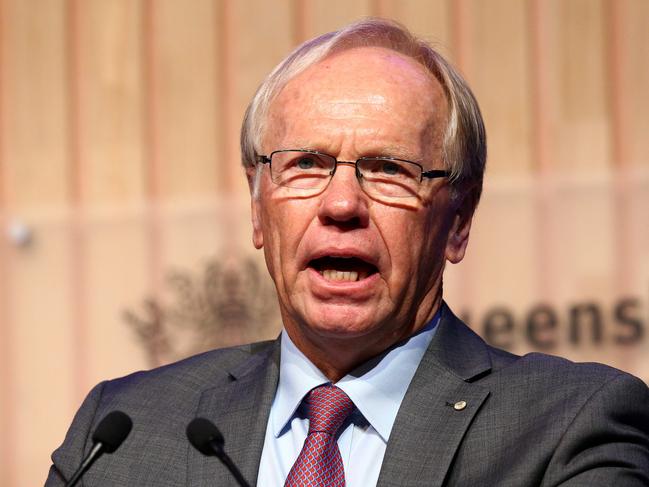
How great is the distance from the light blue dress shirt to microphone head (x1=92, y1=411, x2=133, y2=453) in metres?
0.28

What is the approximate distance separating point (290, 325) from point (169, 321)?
2.64 metres

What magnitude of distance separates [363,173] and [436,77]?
0.25m

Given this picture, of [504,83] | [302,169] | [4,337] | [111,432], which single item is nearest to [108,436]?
[111,432]

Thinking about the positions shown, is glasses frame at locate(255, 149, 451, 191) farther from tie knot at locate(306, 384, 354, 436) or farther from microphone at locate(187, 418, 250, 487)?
microphone at locate(187, 418, 250, 487)

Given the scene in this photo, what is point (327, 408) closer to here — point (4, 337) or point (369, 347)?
point (369, 347)

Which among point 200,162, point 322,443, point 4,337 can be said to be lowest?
point 4,337

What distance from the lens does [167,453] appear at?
6.00 feet

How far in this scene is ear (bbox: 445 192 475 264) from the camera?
1.92m

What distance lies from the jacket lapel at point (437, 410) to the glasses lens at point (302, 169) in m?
0.34

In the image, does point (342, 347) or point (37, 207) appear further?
point (37, 207)

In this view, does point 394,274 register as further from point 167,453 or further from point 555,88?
point 555,88

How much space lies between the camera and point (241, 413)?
6.06ft

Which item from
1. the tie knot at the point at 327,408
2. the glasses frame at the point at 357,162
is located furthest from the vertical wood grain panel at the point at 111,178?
the tie knot at the point at 327,408

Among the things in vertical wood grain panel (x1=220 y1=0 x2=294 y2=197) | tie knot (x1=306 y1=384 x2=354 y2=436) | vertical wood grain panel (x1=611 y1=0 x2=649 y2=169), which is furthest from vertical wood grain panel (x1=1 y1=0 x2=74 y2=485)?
tie knot (x1=306 y1=384 x2=354 y2=436)
